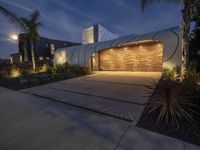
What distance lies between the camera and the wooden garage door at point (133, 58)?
10966mm

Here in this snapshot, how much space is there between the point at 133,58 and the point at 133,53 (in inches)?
20.1

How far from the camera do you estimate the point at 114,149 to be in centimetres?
172

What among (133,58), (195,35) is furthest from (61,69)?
(195,35)

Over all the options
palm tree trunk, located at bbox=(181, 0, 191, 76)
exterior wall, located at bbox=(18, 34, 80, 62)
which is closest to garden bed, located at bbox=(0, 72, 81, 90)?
palm tree trunk, located at bbox=(181, 0, 191, 76)

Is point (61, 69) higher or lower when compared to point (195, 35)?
lower

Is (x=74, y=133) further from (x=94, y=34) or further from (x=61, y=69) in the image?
(x=94, y=34)

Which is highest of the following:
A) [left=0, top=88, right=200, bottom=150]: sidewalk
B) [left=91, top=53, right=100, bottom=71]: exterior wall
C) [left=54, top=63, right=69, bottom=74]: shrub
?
[left=91, top=53, right=100, bottom=71]: exterior wall

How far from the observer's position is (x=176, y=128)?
2.22m

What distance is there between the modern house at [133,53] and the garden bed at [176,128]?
7637 millimetres

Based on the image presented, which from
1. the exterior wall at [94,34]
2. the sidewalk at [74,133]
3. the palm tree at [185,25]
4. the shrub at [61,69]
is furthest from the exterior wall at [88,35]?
the sidewalk at [74,133]

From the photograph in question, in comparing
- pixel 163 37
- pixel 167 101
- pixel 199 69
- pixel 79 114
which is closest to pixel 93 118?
pixel 79 114

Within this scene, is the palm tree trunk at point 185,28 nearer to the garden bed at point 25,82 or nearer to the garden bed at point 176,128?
the garden bed at point 176,128

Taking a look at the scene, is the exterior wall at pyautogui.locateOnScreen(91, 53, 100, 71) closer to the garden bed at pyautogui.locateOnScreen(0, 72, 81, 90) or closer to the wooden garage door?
the wooden garage door

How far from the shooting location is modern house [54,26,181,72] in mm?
9117
